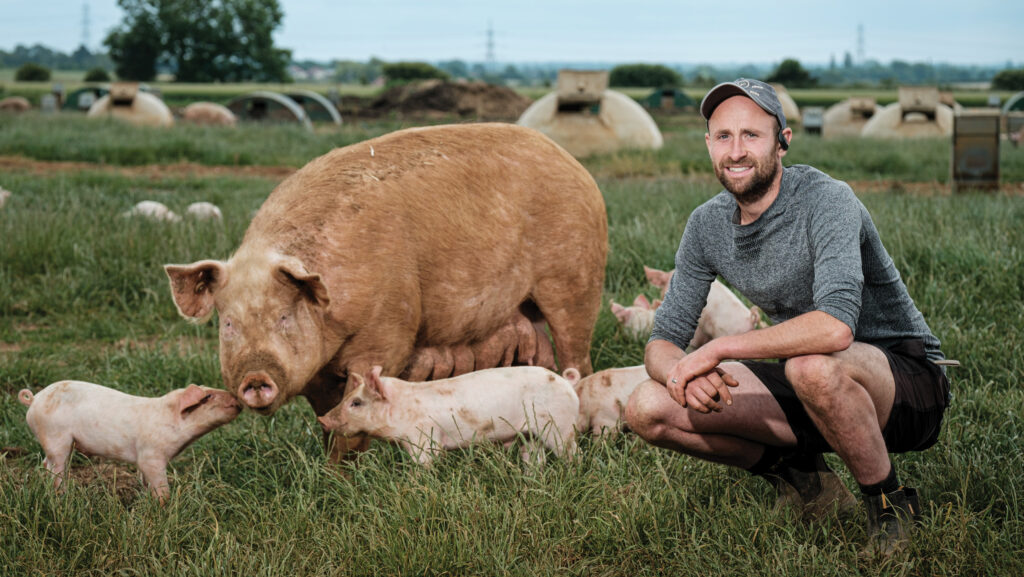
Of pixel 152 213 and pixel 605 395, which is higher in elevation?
pixel 152 213

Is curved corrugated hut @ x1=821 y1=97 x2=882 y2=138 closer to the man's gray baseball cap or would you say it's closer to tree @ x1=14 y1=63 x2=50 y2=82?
the man's gray baseball cap

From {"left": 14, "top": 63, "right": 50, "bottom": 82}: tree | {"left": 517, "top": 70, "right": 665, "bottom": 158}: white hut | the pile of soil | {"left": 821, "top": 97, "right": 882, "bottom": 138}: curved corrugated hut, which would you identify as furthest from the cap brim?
{"left": 14, "top": 63, "right": 50, "bottom": 82}: tree

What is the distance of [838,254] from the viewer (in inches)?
130

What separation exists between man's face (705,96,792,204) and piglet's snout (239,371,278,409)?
1.83 meters

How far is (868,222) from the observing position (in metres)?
3.51

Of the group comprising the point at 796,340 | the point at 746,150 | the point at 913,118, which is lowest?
the point at 796,340

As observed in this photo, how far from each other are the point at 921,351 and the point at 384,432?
212cm

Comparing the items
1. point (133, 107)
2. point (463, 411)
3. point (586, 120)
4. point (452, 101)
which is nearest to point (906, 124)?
point (586, 120)

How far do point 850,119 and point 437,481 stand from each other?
23.7 m

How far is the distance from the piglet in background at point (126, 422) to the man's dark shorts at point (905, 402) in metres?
2.17

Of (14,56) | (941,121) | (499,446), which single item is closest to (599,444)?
(499,446)

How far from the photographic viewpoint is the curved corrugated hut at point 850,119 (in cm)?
2488

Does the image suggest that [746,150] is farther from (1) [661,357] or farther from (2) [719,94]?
(1) [661,357]

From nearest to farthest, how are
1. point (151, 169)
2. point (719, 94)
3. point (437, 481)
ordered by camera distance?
point (719, 94), point (437, 481), point (151, 169)
